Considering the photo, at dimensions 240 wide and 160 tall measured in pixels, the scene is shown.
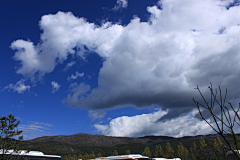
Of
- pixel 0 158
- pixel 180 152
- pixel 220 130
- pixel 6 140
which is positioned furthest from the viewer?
pixel 180 152

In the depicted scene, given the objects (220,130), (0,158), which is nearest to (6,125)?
(0,158)

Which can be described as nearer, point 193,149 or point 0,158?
point 0,158

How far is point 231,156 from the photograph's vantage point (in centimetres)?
1969

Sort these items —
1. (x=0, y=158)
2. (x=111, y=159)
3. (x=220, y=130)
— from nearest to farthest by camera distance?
(x=220, y=130)
(x=0, y=158)
(x=111, y=159)

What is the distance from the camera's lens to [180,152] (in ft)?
310

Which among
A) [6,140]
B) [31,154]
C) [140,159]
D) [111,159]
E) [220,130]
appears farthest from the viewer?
[111,159]

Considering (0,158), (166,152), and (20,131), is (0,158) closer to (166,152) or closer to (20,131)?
(20,131)

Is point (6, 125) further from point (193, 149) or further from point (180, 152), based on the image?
point (193, 149)

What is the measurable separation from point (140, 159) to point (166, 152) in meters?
70.7

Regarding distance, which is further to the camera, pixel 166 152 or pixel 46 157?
pixel 166 152

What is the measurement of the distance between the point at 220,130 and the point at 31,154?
33892 mm

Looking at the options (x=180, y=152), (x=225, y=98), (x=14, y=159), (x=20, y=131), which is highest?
(x=20, y=131)

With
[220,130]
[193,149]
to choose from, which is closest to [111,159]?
→ [220,130]

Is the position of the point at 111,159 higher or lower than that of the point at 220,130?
lower
